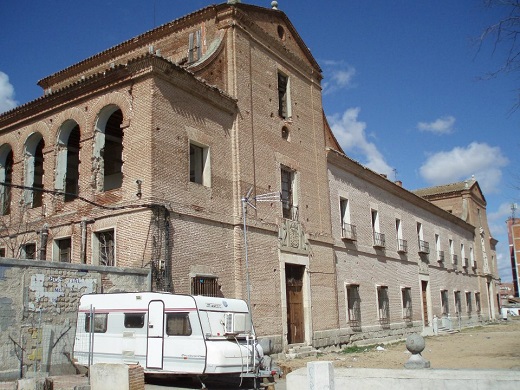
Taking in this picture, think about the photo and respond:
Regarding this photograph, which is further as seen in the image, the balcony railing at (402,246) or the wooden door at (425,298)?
the wooden door at (425,298)

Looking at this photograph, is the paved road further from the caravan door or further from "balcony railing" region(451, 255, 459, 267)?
"balcony railing" region(451, 255, 459, 267)

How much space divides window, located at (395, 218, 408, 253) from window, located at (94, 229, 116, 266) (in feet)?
64.1

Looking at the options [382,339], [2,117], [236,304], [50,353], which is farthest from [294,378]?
[382,339]

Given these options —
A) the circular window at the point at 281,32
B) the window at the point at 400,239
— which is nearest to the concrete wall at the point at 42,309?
the circular window at the point at 281,32

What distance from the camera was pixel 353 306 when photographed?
24156 millimetres

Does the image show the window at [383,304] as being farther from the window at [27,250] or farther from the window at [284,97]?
the window at [27,250]

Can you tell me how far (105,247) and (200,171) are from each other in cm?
365

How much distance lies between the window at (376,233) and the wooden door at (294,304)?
28.6 ft

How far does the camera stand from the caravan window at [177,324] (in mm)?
11625

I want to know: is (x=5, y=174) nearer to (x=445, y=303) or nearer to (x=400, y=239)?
(x=400, y=239)

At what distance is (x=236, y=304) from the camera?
12.9 meters

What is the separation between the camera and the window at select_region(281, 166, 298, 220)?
20172 mm

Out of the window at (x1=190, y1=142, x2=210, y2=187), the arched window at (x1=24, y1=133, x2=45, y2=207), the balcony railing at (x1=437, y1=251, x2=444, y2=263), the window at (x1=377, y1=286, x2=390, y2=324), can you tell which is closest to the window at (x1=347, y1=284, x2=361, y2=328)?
the window at (x1=377, y1=286, x2=390, y2=324)

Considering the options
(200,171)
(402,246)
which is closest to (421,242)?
(402,246)
